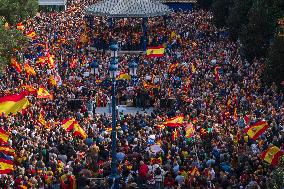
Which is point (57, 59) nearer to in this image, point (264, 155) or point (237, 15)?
point (237, 15)

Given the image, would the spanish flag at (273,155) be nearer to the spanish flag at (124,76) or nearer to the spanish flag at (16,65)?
the spanish flag at (124,76)

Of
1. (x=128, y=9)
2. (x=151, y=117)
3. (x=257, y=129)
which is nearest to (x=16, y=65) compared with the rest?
(x=151, y=117)

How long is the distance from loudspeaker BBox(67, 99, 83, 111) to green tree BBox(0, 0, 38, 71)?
660 centimetres

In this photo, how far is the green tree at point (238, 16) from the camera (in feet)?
190

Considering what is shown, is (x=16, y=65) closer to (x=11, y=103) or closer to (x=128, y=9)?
(x=11, y=103)

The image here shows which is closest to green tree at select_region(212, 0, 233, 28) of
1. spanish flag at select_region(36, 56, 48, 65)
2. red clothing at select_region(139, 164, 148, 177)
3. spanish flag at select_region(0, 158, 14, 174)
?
spanish flag at select_region(36, 56, 48, 65)

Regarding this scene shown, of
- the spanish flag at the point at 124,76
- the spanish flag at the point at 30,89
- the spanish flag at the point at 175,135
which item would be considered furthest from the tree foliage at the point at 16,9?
the spanish flag at the point at 175,135

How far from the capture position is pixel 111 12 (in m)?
63.9

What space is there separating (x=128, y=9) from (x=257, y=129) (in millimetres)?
36487

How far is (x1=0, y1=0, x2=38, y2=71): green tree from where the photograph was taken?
161 ft

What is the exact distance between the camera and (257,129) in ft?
97.6

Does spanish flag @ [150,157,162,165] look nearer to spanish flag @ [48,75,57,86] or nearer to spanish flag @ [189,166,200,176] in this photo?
spanish flag @ [189,166,200,176]

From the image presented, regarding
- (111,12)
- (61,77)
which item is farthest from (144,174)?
(111,12)

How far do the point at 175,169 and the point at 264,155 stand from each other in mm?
3630
